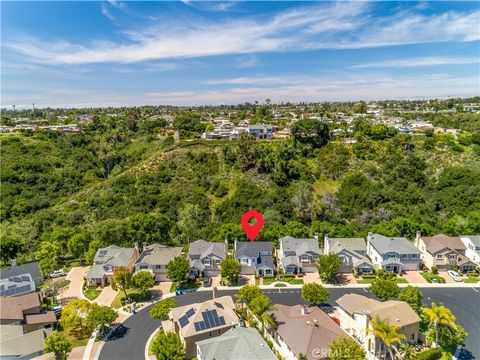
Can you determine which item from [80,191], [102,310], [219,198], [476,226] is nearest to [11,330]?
[102,310]

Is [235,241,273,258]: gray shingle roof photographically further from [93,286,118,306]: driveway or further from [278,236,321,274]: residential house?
[93,286,118,306]: driveway

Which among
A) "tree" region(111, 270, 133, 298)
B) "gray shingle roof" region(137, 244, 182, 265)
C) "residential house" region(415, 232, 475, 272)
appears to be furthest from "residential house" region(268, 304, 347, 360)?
"residential house" region(415, 232, 475, 272)

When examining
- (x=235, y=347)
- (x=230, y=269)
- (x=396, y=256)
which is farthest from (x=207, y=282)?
(x=396, y=256)

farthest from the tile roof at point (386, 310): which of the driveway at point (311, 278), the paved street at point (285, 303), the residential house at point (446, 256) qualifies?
the residential house at point (446, 256)

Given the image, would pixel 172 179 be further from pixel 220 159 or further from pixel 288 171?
pixel 288 171

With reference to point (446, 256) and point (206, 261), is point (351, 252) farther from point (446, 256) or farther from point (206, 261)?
point (206, 261)

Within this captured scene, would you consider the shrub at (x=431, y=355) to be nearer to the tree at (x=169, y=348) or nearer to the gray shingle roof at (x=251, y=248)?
the tree at (x=169, y=348)
